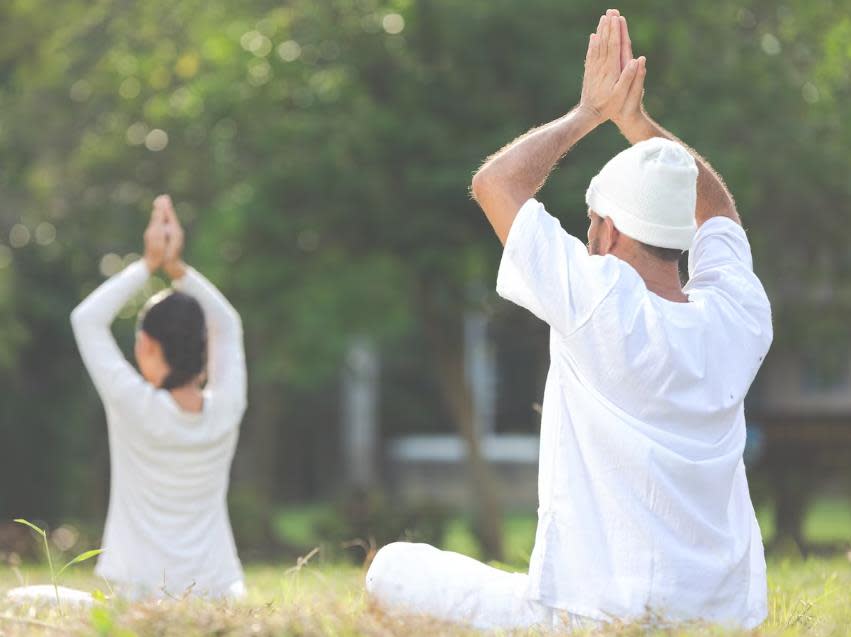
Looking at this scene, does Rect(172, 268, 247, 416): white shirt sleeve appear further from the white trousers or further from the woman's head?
the white trousers

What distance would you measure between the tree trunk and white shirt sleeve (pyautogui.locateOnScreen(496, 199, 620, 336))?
1282cm

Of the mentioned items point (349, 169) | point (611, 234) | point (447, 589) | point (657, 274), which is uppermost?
point (611, 234)

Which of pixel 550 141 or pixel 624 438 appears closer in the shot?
pixel 624 438

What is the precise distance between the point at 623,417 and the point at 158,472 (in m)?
2.58

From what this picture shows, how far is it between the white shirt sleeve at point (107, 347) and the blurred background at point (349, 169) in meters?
6.62

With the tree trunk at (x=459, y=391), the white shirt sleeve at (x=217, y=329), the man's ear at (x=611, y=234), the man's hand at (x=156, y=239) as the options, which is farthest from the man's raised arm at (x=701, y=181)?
the tree trunk at (x=459, y=391)

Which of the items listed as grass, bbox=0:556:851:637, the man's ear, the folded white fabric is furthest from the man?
the folded white fabric

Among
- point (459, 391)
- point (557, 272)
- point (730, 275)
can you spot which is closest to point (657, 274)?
point (730, 275)

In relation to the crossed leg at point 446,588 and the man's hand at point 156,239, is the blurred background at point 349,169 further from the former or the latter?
the crossed leg at point 446,588

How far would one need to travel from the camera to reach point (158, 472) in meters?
5.65

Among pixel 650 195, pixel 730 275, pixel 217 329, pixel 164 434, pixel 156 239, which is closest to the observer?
pixel 650 195

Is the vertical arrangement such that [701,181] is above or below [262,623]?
above

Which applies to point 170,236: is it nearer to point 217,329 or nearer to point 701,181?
point 217,329

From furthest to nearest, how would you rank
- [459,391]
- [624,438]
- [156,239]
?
[459,391] → [156,239] → [624,438]
